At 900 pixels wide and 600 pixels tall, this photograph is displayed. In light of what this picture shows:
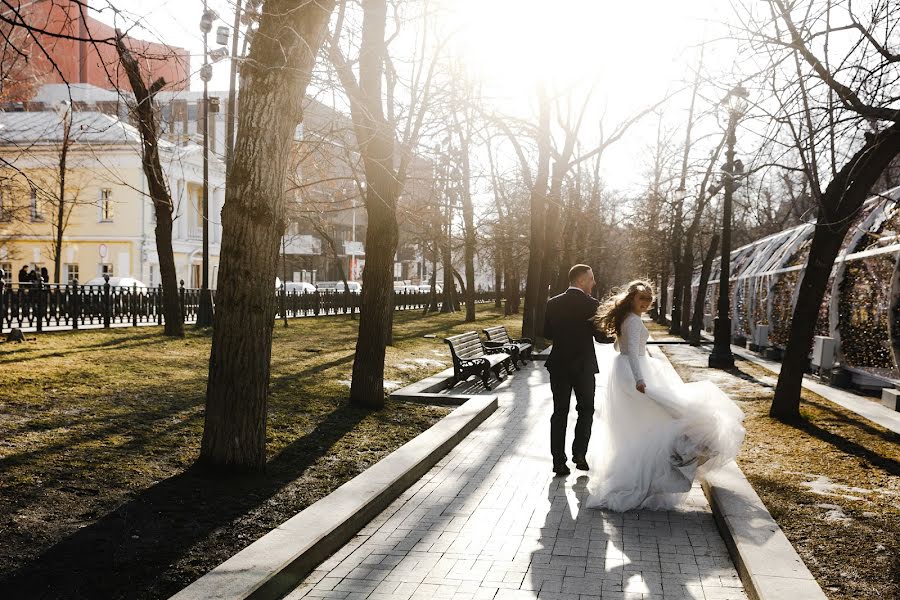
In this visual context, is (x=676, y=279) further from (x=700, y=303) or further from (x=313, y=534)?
(x=313, y=534)

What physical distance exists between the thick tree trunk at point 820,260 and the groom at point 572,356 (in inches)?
150

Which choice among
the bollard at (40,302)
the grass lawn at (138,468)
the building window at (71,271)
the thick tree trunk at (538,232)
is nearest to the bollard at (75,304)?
the bollard at (40,302)

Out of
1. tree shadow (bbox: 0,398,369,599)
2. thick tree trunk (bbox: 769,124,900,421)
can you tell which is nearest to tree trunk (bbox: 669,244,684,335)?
thick tree trunk (bbox: 769,124,900,421)

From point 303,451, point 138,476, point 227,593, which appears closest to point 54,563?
point 227,593

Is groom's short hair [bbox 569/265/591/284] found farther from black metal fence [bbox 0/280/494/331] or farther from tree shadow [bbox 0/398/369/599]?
black metal fence [bbox 0/280/494/331]

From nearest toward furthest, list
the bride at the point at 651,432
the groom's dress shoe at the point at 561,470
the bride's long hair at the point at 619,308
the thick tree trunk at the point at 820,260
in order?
the bride at the point at 651,432, the bride's long hair at the point at 619,308, the groom's dress shoe at the point at 561,470, the thick tree trunk at the point at 820,260

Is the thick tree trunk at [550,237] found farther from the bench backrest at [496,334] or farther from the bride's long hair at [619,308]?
the bride's long hair at [619,308]

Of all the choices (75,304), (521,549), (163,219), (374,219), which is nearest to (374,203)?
(374,219)

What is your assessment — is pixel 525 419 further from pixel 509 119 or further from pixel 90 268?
pixel 90 268

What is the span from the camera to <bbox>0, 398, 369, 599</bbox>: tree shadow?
4431mm

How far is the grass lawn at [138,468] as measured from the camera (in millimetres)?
4801

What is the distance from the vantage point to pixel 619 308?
7.50 metres

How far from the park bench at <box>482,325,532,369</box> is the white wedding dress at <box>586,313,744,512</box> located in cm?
1107

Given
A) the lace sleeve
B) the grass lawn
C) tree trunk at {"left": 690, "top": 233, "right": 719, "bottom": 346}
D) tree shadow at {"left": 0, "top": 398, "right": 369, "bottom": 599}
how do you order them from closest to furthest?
tree shadow at {"left": 0, "top": 398, "right": 369, "bottom": 599} < the grass lawn < the lace sleeve < tree trunk at {"left": 690, "top": 233, "right": 719, "bottom": 346}
